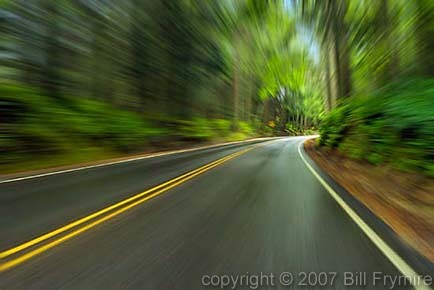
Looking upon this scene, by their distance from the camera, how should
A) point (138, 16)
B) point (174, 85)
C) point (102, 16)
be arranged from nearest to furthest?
point (102, 16) → point (138, 16) → point (174, 85)

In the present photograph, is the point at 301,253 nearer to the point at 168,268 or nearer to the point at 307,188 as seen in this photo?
the point at 168,268

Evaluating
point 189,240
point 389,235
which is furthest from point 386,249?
point 189,240

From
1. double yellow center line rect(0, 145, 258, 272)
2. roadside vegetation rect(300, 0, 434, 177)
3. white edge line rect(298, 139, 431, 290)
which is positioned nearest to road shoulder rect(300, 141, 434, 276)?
white edge line rect(298, 139, 431, 290)

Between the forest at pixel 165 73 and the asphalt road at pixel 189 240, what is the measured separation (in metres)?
3.69

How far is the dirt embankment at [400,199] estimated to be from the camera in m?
4.98

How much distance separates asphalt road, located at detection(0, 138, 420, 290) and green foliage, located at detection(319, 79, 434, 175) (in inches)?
87.3

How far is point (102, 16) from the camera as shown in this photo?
20703mm

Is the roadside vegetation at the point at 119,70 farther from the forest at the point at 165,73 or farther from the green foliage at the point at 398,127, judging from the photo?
the green foliage at the point at 398,127

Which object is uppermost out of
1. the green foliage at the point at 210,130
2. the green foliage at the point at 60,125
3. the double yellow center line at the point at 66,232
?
the green foliage at the point at 60,125

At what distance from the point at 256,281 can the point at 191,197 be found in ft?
Result: 13.8

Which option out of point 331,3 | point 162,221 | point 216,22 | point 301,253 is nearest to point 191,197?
point 162,221

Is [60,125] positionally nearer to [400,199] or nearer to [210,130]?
[400,199]

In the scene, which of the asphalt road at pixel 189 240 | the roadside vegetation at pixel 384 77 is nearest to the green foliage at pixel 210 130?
the roadside vegetation at pixel 384 77

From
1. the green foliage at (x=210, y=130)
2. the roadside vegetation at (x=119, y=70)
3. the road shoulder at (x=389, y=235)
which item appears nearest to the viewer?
the road shoulder at (x=389, y=235)
